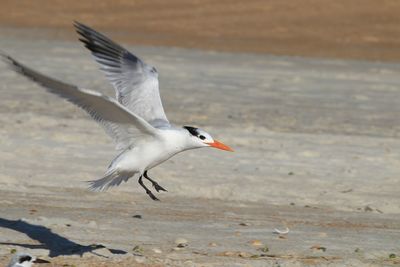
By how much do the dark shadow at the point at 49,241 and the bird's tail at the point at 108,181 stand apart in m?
0.47

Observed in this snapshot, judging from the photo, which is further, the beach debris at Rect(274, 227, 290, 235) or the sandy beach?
the beach debris at Rect(274, 227, 290, 235)

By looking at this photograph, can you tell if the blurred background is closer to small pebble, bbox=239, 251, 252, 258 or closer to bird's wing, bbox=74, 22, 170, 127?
bird's wing, bbox=74, 22, 170, 127

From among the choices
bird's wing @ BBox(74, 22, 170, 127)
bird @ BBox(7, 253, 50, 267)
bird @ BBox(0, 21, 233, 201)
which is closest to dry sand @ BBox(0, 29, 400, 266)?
bird @ BBox(0, 21, 233, 201)

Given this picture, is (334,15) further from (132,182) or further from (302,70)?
(132,182)

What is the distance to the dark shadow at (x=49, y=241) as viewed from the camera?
884 centimetres

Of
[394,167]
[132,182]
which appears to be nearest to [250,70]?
[394,167]

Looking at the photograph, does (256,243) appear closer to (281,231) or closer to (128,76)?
(281,231)

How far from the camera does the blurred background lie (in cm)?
2766

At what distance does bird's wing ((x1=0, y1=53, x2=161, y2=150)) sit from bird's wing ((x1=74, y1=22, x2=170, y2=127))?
0.65 metres

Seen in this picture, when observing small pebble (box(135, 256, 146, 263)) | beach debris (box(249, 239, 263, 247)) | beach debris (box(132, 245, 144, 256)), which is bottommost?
small pebble (box(135, 256, 146, 263))

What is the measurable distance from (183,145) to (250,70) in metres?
13.0

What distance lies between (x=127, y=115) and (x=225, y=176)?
11.1 ft

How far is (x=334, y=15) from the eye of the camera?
32531 mm

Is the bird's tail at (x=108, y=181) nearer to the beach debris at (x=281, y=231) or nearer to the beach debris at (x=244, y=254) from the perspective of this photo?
the beach debris at (x=244, y=254)
